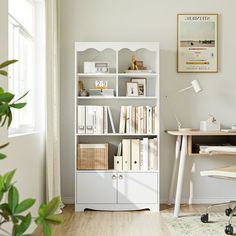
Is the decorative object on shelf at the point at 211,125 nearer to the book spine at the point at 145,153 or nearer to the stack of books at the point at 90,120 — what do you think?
the book spine at the point at 145,153

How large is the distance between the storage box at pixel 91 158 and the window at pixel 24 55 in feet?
2.03

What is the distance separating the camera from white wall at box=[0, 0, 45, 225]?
241 cm

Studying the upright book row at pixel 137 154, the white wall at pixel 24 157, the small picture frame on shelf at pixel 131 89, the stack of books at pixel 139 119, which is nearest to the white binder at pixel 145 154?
the upright book row at pixel 137 154

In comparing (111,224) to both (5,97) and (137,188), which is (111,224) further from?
(5,97)

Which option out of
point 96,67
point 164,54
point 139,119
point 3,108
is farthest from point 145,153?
point 3,108

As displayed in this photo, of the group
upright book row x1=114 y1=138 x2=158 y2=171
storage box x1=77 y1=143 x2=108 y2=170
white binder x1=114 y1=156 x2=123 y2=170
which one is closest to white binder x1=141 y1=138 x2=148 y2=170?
upright book row x1=114 y1=138 x2=158 y2=171

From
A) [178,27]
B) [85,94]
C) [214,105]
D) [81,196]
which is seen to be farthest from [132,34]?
[81,196]

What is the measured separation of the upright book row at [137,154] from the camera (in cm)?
419

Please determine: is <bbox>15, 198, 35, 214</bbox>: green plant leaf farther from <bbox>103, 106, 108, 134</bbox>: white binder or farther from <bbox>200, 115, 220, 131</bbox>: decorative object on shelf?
<bbox>200, 115, 220, 131</bbox>: decorative object on shelf

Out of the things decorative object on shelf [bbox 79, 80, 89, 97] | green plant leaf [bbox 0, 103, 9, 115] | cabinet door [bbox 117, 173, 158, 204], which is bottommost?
cabinet door [bbox 117, 173, 158, 204]

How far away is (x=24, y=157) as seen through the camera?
303 cm

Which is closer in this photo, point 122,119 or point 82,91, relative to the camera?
point 122,119

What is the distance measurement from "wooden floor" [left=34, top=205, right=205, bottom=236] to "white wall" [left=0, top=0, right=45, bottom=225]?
34 centimetres

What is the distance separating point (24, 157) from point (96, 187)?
1.30 meters
